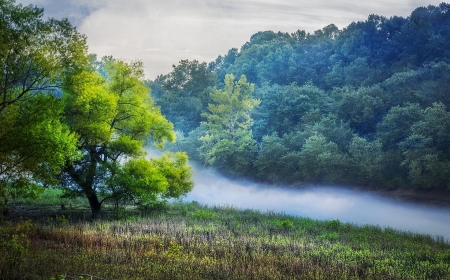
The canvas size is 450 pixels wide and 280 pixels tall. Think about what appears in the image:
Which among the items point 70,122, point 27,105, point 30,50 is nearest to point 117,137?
point 70,122

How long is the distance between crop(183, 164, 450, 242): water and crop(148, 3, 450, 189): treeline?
1.53 m

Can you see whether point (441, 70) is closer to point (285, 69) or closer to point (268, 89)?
point (268, 89)

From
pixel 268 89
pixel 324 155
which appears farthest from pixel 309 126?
pixel 268 89

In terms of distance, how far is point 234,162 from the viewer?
6259cm

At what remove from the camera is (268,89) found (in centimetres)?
6656

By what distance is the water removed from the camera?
44.2 metres

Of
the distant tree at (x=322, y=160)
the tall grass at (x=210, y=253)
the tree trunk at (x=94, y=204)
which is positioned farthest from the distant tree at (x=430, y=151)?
the tree trunk at (x=94, y=204)

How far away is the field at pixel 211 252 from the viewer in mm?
14203

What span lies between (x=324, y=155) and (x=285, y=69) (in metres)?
28.4

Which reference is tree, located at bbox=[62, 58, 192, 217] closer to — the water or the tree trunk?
the tree trunk

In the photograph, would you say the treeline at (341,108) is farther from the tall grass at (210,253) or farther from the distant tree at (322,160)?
the tall grass at (210,253)

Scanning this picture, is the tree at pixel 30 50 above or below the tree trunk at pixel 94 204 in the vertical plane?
above

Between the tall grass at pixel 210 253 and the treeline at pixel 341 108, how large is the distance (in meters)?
21.1

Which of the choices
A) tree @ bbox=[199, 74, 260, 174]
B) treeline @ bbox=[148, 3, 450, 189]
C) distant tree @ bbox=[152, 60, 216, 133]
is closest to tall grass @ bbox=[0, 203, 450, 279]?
treeline @ bbox=[148, 3, 450, 189]
